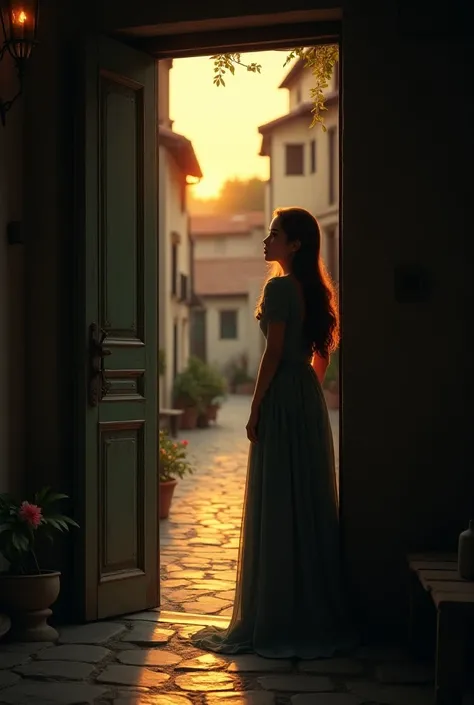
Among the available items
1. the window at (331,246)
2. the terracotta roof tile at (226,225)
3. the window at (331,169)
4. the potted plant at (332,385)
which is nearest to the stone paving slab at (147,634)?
→ the potted plant at (332,385)

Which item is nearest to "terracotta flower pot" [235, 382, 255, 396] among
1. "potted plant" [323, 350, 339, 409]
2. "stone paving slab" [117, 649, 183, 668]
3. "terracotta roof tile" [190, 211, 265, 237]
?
"terracotta roof tile" [190, 211, 265, 237]

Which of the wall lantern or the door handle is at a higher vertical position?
the wall lantern

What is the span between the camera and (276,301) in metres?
4.88

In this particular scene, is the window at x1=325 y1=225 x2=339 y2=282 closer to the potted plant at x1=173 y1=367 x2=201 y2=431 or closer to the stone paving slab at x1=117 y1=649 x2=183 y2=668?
the potted plant at x1=173 y1=367 x2=201 y2=431

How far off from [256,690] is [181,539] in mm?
3617

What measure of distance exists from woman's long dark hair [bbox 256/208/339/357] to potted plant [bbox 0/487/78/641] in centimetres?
157

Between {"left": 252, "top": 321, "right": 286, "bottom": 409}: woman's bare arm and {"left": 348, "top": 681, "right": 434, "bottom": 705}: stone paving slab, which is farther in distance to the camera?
{"left": 252, "top": 321, "right": 286, "bottom": 409}: woman's bare arm

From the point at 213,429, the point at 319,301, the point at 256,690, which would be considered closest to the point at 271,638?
the point at 256,690

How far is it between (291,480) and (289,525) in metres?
0.22

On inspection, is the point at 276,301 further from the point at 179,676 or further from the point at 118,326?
the point at 179,676

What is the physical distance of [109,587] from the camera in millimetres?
5379

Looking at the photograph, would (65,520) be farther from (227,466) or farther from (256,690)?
(227,466)

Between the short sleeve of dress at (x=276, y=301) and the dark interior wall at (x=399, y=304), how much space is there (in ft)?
1.13

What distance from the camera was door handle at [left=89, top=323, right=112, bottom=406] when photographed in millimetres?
5289
